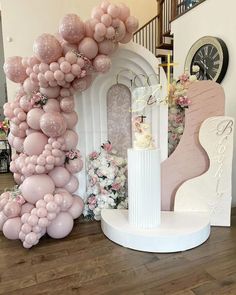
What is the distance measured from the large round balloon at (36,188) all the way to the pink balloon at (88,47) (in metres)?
1.20

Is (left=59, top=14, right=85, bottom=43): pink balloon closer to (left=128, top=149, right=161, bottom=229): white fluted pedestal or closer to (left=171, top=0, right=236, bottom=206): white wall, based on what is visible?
(left=128, top=149, right=161, bottom=229): white fluted pedestal

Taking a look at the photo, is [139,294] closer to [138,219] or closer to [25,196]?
[138,219]

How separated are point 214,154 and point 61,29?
1.87 metres

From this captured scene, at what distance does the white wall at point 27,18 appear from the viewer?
17.5ft

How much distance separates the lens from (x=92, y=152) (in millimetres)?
2830

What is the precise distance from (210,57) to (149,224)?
9.23 feet

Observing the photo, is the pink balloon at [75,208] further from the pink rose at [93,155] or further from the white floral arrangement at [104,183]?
the pink rose at [93,155]

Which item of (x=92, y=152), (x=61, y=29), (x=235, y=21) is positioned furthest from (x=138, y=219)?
(x=235, y=21)

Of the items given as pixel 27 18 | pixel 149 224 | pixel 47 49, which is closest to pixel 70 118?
pixel 47 49

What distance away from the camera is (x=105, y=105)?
284cm

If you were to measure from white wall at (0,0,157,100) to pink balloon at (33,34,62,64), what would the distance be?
375cm

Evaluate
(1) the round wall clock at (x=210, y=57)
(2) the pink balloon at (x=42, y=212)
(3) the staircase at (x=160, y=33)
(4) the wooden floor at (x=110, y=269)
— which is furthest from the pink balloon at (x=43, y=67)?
(3) the staircase at (x=160, y=33)

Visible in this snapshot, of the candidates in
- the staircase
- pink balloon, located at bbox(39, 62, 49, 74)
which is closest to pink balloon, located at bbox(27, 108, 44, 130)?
pink balloon, located at bbox(39, 62, 49, 74)

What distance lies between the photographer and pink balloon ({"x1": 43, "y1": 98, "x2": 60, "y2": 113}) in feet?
7.54
